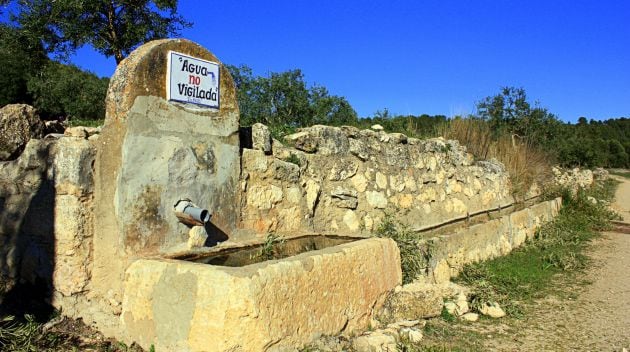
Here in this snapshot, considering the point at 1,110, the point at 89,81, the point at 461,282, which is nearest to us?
the point at 1,110

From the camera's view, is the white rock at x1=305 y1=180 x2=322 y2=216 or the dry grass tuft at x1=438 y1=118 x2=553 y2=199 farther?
the dry grass tuft at x1=438 y1=118 x2=553 y2=199

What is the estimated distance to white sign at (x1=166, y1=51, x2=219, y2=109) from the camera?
11.7ft

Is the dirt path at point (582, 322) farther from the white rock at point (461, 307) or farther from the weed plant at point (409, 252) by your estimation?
the weed plant at point (409, 252)

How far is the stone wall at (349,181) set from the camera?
4570 millimetres

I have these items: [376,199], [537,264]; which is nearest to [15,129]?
[376,199]

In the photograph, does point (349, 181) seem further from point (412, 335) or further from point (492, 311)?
point (412, 335)

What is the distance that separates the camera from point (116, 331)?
10.5 ft

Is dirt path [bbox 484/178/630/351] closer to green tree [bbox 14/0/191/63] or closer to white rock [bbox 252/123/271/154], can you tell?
white rock [bbox 252/123/271/154]

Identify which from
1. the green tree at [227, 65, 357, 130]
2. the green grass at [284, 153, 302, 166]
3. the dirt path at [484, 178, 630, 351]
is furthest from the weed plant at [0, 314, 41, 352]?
the green tree at [227, 65, 357, 130]

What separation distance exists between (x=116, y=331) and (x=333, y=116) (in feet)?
38.9

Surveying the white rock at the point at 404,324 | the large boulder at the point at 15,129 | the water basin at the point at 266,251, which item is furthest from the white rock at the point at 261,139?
the white rock at the point at 404,324

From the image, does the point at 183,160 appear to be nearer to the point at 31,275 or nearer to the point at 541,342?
the point at 31,275

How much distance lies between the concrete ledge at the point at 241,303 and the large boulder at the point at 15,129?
160 cm

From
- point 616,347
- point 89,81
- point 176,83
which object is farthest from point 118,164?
point 89,81
